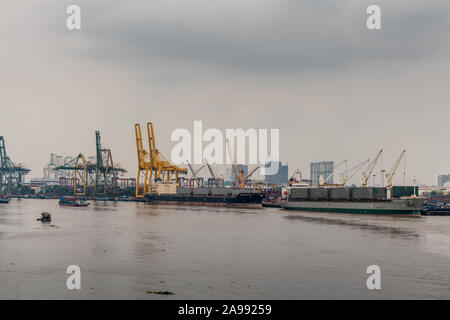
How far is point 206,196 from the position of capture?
137750mm

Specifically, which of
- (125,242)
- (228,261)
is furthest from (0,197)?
(228,261)

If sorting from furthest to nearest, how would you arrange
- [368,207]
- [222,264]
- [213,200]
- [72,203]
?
[213,200]
[72,203]
[368,207]
[222,264]

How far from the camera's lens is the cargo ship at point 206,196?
126 metres

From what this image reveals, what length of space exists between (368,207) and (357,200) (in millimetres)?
3954

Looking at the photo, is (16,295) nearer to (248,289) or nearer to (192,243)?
(248,289)

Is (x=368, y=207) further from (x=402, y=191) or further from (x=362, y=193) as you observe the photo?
(x=402, y=191)

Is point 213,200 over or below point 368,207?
below

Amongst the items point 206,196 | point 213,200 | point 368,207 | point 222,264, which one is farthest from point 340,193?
point 222,264

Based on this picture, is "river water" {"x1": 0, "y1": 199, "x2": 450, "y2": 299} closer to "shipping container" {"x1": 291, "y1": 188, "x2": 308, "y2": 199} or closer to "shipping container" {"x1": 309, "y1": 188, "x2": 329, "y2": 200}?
"shipping container" {"x1": 309, "y1": 188, "x2": 329, "y2": 200}

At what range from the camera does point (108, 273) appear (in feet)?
84.9

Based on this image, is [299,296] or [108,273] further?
[108,273]

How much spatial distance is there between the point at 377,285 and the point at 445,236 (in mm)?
28964

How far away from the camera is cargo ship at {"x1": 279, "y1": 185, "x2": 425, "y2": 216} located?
86306 millimetres

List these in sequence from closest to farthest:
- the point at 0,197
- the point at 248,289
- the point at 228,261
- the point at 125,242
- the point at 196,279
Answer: the point at 248,289 → the point at 196,279 → the point at 228,261 → the point at 125,242 → the point at 0,197
